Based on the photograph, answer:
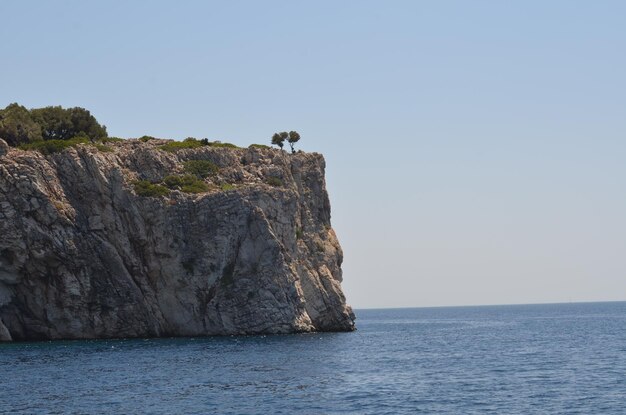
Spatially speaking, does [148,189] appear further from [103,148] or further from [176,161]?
[103,148]

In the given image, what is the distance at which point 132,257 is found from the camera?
83.4m

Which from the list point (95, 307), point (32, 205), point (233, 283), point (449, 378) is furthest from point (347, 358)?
point (32, 205)

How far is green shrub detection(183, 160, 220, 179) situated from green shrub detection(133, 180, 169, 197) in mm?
5688

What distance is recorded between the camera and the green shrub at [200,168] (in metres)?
91.2

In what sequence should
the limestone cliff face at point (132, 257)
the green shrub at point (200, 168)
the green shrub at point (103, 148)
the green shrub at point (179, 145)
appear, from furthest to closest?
the green shrub at point (179, 145) < the green shrub at point (200, 168) < the green shrub at point (103, 148) < the limestone cliff face at point (132, 257)

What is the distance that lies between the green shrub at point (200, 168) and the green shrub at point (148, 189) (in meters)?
5.69

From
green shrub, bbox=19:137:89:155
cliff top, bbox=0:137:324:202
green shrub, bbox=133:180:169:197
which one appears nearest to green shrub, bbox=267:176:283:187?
cliff top, bbox=0:137:324:202

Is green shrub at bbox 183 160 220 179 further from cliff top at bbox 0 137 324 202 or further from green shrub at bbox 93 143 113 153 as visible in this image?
green shrub at bbox 93 143 113 153

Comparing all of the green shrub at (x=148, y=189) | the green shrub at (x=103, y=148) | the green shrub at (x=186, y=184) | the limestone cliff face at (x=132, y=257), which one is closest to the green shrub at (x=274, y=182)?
the limestone cliff face at (x=132, y=257)

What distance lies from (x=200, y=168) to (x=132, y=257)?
13230 mm

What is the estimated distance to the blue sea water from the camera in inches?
1668

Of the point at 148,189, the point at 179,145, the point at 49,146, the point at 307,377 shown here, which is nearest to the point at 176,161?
the point at 179,145

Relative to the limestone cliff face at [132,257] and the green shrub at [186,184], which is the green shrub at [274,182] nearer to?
the limestone cliff face at [132,257]

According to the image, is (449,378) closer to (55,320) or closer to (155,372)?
(155,372)
